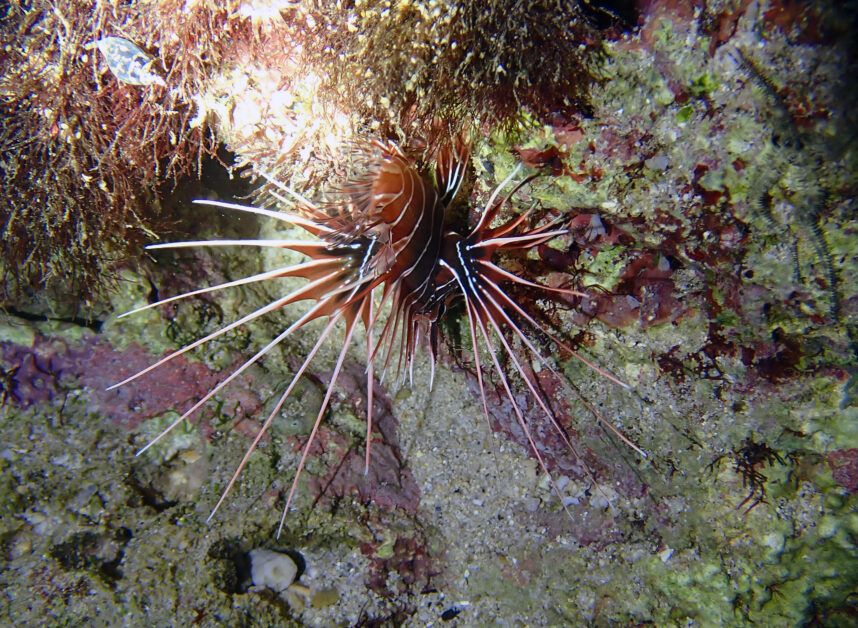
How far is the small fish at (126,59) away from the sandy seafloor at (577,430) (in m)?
1.37

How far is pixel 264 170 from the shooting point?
2342 mm

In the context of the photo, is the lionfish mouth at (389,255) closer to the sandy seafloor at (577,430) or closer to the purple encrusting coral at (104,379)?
the sandy seafloor at (577,430)

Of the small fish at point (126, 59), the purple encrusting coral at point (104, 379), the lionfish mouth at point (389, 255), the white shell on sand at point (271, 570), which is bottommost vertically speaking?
the white shell on sand at point (271, 570)

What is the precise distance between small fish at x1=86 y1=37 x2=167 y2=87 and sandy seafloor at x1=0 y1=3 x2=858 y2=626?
1369mm

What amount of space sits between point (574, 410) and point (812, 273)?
1443 millimetres

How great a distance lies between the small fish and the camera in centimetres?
213

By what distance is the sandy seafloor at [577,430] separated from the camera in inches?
66.8

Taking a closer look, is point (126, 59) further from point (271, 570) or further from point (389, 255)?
point (271, 570)

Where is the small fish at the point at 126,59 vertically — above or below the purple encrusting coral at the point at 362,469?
above

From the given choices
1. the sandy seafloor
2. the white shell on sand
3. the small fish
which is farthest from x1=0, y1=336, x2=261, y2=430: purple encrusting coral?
the small fish

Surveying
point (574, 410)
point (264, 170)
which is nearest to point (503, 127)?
point (264, 170)

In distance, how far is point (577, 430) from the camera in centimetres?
280

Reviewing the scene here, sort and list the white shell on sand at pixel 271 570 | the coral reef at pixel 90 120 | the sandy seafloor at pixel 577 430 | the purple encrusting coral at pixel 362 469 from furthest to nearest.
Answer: the purple encrusting coral at pixel 362 469 → the white shell on sand at pixel 271 570 → the coral reef at pixel 90 120 → the sandy seafloor at pixel 577 430

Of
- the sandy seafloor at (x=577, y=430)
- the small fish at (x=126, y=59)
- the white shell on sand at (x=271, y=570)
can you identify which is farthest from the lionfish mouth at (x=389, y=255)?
the white shell on sand at (x=271, y=570)
